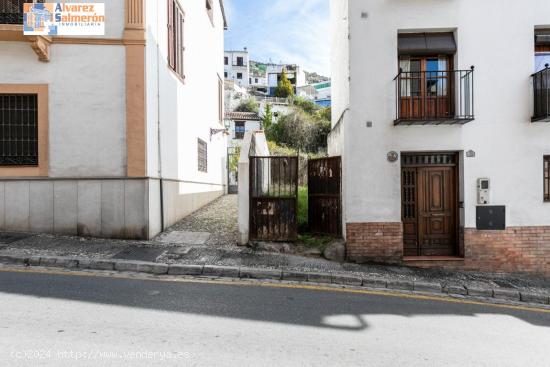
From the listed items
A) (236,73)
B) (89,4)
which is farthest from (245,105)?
(89,4)

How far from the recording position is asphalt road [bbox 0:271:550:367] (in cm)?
384

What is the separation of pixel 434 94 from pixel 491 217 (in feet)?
9.67

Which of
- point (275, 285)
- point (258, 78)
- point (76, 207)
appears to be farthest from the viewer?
point (258, 78)

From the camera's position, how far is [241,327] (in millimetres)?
4605

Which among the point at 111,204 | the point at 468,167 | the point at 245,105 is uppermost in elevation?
the point at 245,105

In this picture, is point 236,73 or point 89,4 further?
point 236,73

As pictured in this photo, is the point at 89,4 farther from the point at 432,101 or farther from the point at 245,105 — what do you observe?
the point at 245,105

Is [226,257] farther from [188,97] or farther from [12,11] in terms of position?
[12,11]

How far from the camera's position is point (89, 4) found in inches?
360

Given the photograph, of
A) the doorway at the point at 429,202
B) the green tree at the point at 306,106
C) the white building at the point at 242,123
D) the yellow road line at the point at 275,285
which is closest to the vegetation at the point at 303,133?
the white building at the point at 242,123

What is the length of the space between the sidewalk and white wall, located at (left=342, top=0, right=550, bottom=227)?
1.37 m

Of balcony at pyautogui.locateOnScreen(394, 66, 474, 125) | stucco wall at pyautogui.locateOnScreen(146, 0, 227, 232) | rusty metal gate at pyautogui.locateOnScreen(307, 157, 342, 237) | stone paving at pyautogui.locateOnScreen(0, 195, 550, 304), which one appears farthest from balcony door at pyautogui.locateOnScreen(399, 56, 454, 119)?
stucco wall at pyautogui.locateOnScreen(146, 0, 227, 232)

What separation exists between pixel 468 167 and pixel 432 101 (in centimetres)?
164

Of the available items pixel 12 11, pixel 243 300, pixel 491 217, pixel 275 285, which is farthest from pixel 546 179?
pixel 12 11
